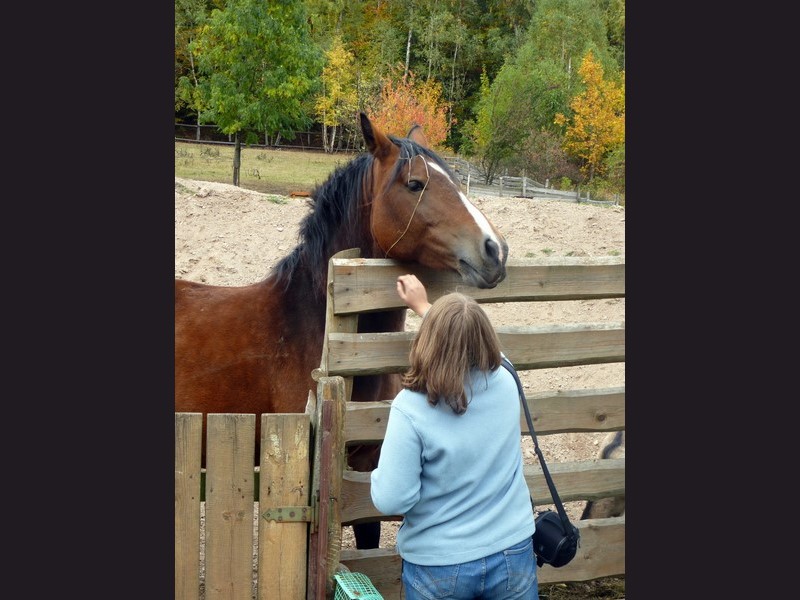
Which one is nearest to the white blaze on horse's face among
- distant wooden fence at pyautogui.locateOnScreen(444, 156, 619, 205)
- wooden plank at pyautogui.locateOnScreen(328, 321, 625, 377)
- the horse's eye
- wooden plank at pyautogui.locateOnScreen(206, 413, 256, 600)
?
the horse's eye

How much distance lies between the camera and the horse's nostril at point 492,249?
3.65 meters

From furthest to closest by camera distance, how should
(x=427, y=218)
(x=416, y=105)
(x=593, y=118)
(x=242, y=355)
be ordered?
(x=593, y=118)
(x=416, y=105)
(x=242, y=355)
(x=427, y=218)

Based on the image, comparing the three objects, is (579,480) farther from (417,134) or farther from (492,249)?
(417,134)

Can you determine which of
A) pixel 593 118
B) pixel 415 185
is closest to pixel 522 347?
pixel 415 185

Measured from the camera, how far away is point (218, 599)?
3.38 meters

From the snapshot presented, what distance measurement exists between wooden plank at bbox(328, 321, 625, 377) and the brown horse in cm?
39

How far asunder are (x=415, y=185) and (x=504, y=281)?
730 millimetres

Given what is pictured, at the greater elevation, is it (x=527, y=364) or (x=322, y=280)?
(x=322, y=280)

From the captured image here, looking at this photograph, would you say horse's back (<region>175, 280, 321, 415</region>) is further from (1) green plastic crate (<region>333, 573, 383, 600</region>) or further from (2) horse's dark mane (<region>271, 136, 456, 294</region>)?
(1) green plastic crate (<region>333, 573, 383, 600</region>)

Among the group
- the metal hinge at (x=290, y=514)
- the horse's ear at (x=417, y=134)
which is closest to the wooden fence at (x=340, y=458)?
the metal hinge at (x=290, y=514)

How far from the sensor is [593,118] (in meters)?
5.16

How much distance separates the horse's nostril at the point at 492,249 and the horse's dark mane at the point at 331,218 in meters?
0.87

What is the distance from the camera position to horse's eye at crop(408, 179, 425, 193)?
12.8 feet

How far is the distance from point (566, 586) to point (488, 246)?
2690 mm
